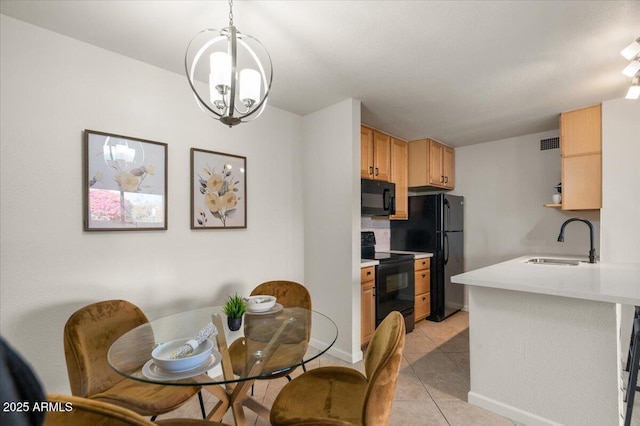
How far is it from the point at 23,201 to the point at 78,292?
61 centimetres

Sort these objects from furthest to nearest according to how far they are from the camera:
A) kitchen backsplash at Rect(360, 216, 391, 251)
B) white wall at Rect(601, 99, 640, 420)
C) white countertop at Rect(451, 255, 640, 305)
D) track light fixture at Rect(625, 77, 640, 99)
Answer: kitchen backsplash at Rect(360, 216, 391, 251) → white wall at Rect(601, 99, 640, 420) → track light fixture at Rect(625, 77, 640, 99) → white countertop at Rect(451, 255, 640, 305)

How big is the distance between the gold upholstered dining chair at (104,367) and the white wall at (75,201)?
1.06ft

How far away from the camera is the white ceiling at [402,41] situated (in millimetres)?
1647

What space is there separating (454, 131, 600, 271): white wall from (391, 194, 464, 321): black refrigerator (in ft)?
0.83

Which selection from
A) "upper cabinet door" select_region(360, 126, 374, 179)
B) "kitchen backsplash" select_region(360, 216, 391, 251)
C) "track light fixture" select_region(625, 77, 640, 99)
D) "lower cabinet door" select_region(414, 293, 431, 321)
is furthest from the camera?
"kitchen backsplash" select_region(360, 216, 391, 251)

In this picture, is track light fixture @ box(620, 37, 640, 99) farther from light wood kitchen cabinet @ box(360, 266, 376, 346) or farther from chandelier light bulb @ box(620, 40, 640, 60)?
light wood kitchen cabinet @ box(360, 266, 376, 346)

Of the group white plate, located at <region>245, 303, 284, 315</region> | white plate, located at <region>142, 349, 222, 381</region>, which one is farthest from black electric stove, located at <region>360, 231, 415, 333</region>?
white plate, located at <region>142, 349, 222, 381</region>

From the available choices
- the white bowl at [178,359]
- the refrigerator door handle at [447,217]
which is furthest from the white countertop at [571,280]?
the white bowl at [178,359]

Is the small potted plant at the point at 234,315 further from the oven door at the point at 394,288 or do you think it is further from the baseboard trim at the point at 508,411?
the oven door at the point at 394,288

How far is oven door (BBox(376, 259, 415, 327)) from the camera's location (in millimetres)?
3234

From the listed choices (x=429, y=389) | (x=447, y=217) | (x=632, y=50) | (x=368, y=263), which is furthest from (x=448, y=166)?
(x=429, y=389)

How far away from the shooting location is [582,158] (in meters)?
2.99

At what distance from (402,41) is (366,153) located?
1.55 meters

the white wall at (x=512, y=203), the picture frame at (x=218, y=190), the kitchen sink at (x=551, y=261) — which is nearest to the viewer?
the picture frame at (x=218, y=190)
